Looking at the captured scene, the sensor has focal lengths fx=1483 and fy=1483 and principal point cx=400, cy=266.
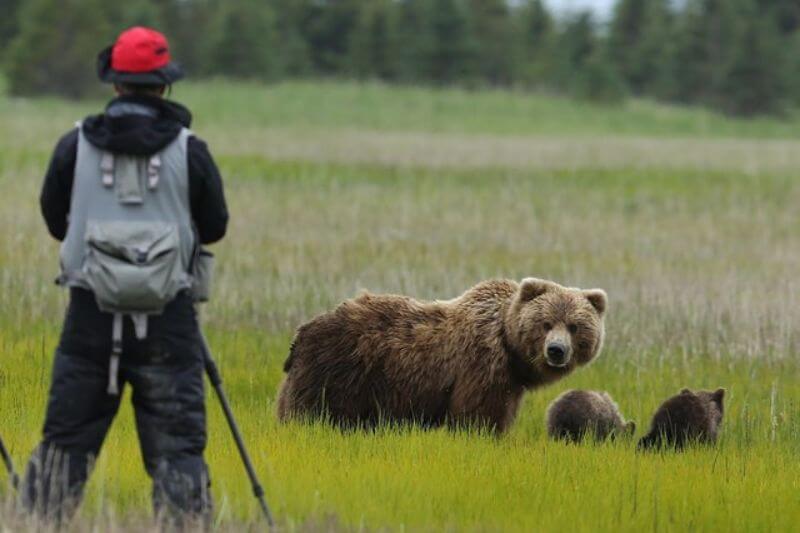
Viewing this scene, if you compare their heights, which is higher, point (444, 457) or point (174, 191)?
point (174, 191)

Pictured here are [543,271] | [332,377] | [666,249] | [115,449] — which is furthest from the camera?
[666,249]

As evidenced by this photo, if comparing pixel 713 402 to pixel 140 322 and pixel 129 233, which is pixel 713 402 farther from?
pixel 129 233

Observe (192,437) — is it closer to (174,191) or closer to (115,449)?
(174,191)

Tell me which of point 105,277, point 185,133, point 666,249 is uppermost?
point 185,133

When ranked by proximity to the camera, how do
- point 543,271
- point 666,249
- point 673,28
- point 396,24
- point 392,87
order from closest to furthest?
point 543,271 → point 666,249 → point 392,87 → point 396,24 → point 673,28

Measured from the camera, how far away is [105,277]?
5633 mm

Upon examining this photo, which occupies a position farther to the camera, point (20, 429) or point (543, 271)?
point (543, 271)

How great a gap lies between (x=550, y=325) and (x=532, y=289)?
0.85 ft

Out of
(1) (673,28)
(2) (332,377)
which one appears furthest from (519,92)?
(2) (332,377)

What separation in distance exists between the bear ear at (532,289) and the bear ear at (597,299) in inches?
9.7

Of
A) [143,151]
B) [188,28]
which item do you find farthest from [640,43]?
[143,151]

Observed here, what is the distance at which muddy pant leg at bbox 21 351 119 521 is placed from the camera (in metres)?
5.81

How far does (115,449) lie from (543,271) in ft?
32.2

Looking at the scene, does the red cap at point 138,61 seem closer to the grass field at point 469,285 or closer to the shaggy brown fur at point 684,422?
the grass field at point 469,285
